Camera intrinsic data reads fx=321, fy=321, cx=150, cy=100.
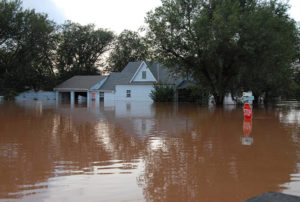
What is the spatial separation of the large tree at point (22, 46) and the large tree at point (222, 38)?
26.6 meters

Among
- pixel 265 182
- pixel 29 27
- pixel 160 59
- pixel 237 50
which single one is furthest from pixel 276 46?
pixel 29 27

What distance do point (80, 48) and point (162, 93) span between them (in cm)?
3417

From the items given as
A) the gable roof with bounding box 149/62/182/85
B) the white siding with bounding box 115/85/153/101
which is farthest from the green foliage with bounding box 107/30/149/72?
the gable roof with bounding box 149/62/182/85

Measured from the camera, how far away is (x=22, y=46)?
5000 centimetres

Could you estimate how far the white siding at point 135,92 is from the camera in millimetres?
46844

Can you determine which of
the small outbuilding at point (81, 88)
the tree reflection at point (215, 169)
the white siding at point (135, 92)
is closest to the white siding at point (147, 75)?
the white siding at point (135, 92)

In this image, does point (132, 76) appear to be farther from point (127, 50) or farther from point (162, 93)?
point (127, 50)

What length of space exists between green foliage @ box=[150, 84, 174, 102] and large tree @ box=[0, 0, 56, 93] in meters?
21.8

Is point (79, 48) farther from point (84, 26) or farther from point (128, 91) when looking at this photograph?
point (128, 91)

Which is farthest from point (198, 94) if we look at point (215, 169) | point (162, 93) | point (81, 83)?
point (215, 169)

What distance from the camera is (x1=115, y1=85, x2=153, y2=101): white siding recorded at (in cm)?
4684

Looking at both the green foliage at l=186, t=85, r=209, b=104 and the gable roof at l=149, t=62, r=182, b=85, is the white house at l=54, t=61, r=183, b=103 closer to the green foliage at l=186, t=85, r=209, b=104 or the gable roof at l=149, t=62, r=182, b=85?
the gable roof at l=149, t=62, r=182, b=85

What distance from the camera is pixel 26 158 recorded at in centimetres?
754

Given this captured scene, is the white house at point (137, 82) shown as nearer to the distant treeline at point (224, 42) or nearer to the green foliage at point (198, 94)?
the green foliage at point (198, 94)
